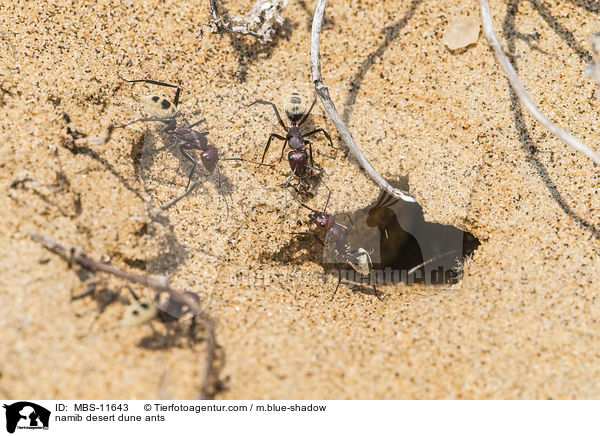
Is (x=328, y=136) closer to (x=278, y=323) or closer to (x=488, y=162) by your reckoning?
(x=488, y=162)

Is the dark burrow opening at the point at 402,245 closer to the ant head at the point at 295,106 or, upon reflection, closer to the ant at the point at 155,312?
the ant head at the point at 295,106

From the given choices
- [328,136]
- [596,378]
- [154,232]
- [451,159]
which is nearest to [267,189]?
[328,136]

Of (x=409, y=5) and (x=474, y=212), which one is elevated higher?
(x=409, y=5)

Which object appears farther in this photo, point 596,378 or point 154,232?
point 154,232

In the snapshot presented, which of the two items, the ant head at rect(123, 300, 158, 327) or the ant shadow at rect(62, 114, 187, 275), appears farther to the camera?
the ant shadow at rect(62, 114, 187, 275)

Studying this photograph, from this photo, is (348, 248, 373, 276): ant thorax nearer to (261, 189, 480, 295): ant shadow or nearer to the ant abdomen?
(261, 189, 480, 295): ant shadow

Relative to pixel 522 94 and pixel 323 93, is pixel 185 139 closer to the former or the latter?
pixel 323 93
